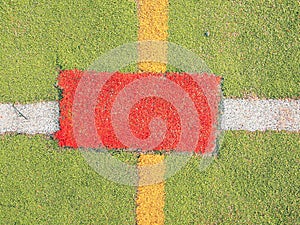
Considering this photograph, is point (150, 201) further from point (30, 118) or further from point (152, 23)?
point (152, 23)

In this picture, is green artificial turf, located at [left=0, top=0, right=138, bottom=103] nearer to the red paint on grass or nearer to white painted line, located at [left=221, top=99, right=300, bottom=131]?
the red paint on grass

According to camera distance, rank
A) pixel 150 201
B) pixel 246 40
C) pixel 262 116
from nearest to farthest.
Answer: pixel 150 201
pixel 262 116
pixel 246 40

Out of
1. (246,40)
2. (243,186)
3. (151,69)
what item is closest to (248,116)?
(243,186)

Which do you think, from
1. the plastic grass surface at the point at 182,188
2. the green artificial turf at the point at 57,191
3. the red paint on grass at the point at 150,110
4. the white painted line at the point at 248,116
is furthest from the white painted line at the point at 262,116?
the green artificial turf at the point at 57,191

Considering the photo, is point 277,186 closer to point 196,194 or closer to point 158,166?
point 196,194

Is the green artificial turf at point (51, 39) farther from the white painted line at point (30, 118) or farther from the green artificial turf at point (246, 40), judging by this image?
the green artificial turf at point (246, 40)

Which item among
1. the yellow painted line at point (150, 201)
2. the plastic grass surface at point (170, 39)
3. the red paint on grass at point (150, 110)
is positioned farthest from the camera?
the plastic grass surface at point (170, 39)
